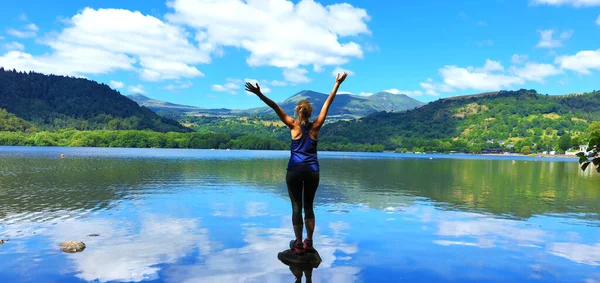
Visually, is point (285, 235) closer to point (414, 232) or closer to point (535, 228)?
point (414, 232)

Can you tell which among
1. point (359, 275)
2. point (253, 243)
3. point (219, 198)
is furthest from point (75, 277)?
point (219, 198)

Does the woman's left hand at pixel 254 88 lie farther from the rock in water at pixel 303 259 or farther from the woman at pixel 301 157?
the rock in water at pixel 303 259

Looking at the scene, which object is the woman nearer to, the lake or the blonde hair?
the blonde hair

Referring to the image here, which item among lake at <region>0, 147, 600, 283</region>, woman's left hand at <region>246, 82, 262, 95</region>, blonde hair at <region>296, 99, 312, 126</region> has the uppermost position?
woman's left hand at <region>246, 82, 262, 95</region>

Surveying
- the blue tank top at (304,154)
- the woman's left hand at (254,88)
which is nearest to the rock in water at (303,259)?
the blue tank top at (304,154)

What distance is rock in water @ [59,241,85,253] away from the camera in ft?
35.7

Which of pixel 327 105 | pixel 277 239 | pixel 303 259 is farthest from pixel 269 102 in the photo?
pixel 277 239

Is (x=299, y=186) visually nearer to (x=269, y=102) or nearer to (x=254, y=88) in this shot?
(x=269, y=102)

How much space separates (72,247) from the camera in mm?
11000

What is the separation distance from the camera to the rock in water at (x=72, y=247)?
35.7ft

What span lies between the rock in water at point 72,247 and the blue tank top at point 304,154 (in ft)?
20.0

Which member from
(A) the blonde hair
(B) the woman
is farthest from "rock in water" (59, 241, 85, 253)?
(A) the blonde hair

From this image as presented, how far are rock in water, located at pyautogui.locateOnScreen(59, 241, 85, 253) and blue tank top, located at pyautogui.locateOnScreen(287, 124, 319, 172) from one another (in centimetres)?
609

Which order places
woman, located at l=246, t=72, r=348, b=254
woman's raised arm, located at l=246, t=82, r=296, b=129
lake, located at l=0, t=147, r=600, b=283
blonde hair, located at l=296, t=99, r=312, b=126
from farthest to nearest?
Answer: blonde hair, located at l=296, t=99, r=312, b=126 < woman, located at l=246, t=72, r=348, b=254 < lake, located at l=0, t=147, r=600, b=283 < woman's raised arm, located at l=246, t=82, r=296, b=129
